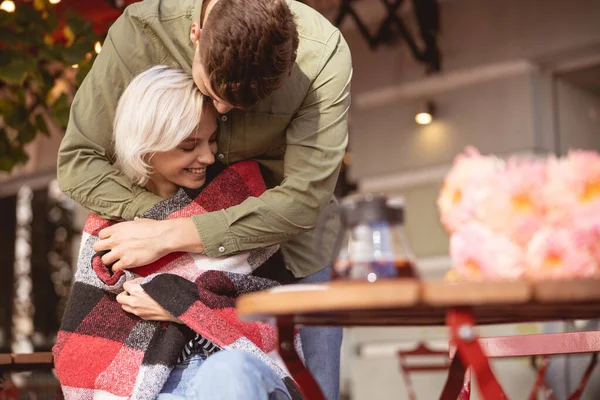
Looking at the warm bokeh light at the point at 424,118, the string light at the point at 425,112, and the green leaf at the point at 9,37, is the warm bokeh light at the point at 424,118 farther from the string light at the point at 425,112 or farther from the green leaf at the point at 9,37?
the green leaf at the point at 9,37

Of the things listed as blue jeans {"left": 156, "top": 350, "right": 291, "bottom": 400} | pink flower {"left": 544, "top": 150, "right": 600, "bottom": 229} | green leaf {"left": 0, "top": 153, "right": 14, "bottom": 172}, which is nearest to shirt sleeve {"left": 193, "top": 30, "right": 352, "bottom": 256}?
blue jeans {"left": 156, "top": 350, "right": 291, "bottom": 400}

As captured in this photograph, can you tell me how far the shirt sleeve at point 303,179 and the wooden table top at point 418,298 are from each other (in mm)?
602

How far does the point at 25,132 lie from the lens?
3555mm

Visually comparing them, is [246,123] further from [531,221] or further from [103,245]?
[531,221]

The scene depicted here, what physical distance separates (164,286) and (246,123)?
0.43 m

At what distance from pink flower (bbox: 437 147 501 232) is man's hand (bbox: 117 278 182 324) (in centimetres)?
70

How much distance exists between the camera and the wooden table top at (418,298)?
0.99 m

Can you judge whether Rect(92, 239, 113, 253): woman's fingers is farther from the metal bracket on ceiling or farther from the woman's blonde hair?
the metal bracket on ceiling

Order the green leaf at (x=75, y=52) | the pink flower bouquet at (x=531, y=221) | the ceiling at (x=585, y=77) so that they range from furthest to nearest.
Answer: the ceiling at (x=585, y=77)
the green leaf at (x=75, y=52)
the pink flower bouquet at (x=531, y=221)

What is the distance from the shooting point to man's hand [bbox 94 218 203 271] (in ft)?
5.75

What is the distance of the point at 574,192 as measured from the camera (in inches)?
44.4

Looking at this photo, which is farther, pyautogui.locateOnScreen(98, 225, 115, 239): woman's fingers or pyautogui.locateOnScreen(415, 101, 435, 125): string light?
pyautogui.locateOnScreen(415, 101, 435, 125): string light

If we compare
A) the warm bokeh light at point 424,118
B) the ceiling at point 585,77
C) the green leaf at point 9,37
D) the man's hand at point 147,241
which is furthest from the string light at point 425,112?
the man's hand at point 147,241

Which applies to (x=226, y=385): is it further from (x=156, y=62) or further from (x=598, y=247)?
(x=156, y=62)
